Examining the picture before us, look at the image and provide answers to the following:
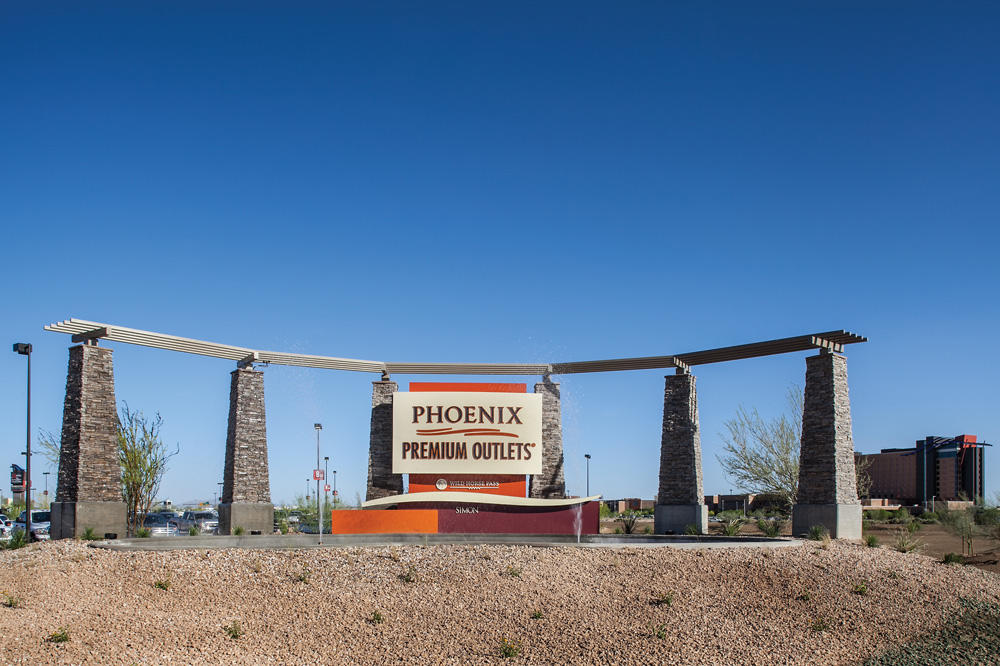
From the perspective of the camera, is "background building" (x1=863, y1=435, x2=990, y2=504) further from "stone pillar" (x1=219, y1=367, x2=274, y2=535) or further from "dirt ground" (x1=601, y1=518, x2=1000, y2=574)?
"stone pillar" (x1=219, y1=367, x2=274, y2=535)

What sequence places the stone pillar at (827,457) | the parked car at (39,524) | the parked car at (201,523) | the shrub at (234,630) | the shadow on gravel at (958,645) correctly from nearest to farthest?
the shrub at (234,630) < the shadow on gravel at (958,645) < the stone pillar at (827,457) < the parked car at (39,524) < the parked car at (201,523)

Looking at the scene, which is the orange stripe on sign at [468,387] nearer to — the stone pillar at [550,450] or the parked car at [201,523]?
the stone pillar at [550,450]

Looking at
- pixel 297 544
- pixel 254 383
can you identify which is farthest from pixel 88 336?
pixel 297 544

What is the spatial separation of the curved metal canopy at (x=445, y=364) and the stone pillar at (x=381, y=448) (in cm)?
87

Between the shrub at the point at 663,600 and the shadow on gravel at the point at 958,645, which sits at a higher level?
the shrub at the point at 663,600

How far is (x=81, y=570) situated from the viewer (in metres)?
18.7

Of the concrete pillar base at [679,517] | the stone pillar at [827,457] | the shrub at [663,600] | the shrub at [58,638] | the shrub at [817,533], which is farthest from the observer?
the concrete pillar base at [679,517]

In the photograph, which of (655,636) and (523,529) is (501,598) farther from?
(523,529)

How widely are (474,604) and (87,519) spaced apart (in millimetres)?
14248

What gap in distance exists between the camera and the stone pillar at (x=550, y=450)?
112 ft

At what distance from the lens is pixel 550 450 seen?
114ft

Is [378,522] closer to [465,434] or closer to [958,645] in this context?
[465,434]

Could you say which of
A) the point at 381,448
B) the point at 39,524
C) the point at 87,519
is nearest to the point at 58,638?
the point at 87,519

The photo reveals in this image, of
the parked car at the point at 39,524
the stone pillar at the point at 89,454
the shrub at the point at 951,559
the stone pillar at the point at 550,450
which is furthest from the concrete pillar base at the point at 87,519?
the shrub at the point at 951,559
